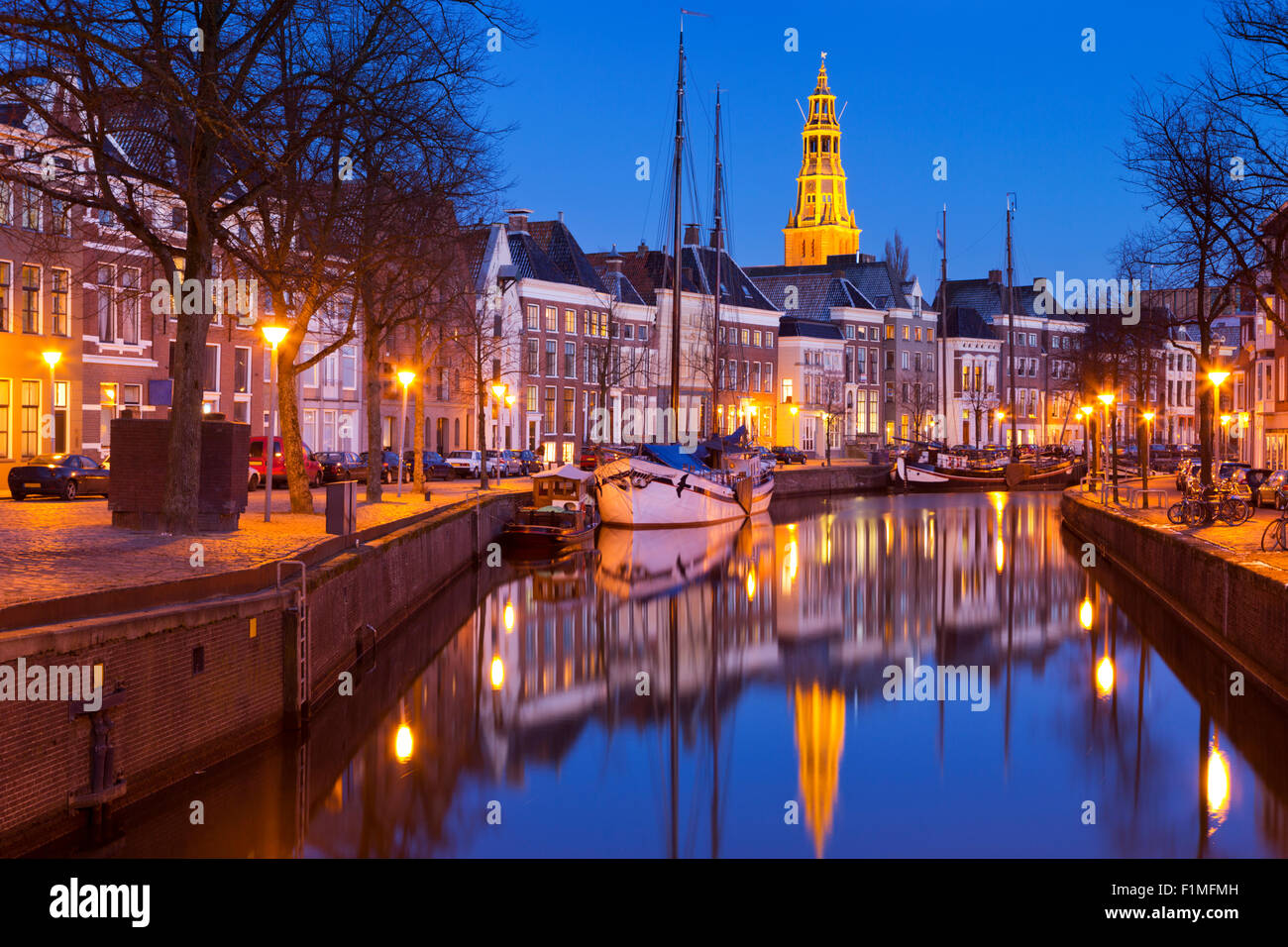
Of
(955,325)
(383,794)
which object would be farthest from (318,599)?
(955,325)

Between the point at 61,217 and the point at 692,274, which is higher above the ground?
the point at 692,274

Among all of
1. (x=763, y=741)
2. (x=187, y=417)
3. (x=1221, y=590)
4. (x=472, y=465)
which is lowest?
(x=763, y=741)

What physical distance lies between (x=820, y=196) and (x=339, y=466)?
422 ft

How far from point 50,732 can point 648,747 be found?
862 cm

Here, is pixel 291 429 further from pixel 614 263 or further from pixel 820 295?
pixel 820 295

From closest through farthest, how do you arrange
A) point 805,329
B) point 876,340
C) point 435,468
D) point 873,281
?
1. point 435,468
2. point 805,329
3. point 876,340
4. point 873,281

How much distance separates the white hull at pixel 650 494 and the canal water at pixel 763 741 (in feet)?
53.2

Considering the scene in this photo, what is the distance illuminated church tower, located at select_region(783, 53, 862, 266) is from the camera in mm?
174000

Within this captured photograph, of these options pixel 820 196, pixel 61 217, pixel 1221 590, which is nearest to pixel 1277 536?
pixel 1221 590

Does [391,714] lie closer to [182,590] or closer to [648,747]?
[648,747]

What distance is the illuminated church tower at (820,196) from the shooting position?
17400 centimetres

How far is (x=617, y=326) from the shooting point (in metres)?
89.8

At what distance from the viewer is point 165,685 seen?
47.3 feet

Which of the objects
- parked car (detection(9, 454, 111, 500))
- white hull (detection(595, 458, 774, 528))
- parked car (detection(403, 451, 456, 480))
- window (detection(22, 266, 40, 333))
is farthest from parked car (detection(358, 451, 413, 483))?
parked car (detection(9, 454, 111, 500))
